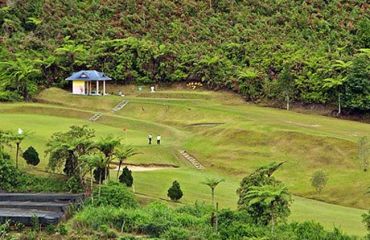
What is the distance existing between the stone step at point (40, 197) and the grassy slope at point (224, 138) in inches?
148

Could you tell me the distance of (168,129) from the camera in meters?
49.2

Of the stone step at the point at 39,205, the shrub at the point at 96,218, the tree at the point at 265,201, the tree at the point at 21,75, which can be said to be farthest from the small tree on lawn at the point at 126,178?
the tree at the point at 21,75

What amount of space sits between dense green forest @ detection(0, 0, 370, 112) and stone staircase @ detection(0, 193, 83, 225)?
2914 cm

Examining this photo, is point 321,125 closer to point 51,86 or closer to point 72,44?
point 51,86

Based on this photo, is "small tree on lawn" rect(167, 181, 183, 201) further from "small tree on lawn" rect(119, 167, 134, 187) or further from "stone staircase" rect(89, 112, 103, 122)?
"stone staircase" rect(89, 112, 103, 122)

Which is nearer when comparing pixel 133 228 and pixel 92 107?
pixel 133 228

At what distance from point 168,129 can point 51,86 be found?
19568mm

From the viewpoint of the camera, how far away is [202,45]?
7100 cm

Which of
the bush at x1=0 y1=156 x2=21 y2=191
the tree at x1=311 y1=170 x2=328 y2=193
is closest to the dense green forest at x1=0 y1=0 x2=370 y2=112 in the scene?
the tree at x1=311 y1=170 x2=328 y2=193

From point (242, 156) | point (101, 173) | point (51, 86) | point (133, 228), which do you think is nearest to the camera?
point (133, 228)

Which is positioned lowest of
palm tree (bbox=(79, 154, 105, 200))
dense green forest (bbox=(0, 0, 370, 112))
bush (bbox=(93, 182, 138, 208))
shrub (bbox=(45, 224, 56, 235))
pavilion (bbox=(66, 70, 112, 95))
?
shrub (bbox=(45, 224, 56, 235))

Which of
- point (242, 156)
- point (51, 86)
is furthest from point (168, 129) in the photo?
point (51, 86)

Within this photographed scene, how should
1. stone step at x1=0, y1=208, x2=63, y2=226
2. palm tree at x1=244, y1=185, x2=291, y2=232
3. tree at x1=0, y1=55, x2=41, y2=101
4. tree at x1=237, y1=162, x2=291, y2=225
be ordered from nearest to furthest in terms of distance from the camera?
palm tree at x1=244, y1=185, x2=291, y2=232 < tree at x1=237, y1=162, x2=291, y2=225 < stone step at x1=0, y1=208, x2=63, y2=226 < tree at x1=0, y1=55, x2=41, y2=101

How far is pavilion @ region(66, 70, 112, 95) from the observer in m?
62.0
